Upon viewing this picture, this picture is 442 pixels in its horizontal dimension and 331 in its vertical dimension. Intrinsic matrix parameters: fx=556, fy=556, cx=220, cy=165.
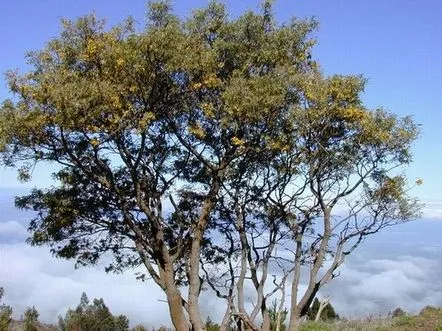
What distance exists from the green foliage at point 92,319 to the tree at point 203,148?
4.45m

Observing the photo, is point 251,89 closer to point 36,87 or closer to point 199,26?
point 199,26

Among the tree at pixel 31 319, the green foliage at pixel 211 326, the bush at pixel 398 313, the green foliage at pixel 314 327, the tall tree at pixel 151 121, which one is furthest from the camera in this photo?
the bush at pixel 398 313

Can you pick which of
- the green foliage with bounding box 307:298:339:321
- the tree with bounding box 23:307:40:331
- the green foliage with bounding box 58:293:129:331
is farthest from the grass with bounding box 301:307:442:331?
the tree with bounding box 23:307:40:331

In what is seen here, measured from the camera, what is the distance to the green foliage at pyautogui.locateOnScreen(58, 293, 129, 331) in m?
21.1

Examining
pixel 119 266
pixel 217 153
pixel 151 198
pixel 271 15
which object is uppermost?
pixel 271 15

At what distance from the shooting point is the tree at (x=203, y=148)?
13438mm

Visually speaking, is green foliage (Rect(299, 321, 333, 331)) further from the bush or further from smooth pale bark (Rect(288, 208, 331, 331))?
the bush

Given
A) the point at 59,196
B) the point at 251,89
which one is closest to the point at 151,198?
the point at 59,196

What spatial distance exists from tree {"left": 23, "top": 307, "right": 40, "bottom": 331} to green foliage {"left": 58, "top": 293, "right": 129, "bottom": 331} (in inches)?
42.2

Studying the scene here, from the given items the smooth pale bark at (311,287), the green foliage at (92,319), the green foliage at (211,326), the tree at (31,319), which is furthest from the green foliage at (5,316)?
the smooth pale bark at (311,287)

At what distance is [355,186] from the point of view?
1659cm

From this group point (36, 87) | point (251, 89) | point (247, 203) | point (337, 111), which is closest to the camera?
point (36, 87)

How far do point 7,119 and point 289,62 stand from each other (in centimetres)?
764

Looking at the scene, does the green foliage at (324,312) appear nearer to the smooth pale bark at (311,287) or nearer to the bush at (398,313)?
the bush at (398,313)
